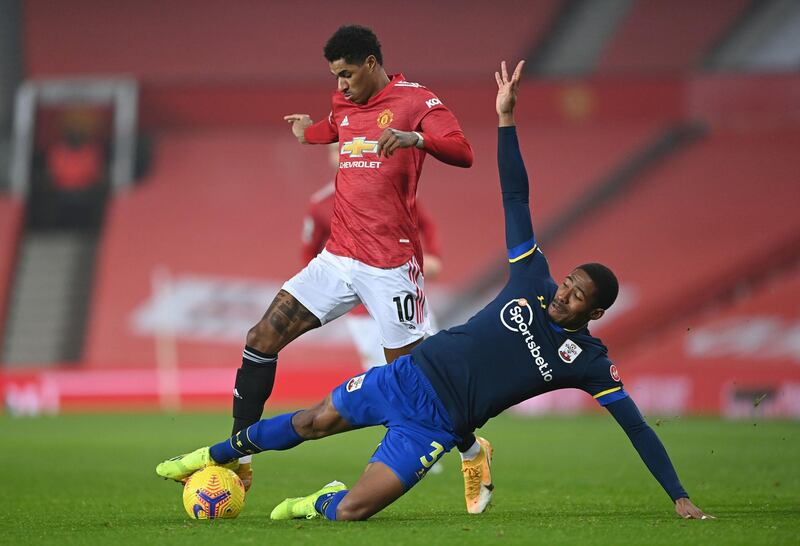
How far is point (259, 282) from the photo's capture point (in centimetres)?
2366

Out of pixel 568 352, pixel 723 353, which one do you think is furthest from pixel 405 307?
pixel 723 353

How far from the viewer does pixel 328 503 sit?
20.5 feet

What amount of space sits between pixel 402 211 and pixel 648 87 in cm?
1784

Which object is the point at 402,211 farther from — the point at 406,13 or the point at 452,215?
the point at 406,13

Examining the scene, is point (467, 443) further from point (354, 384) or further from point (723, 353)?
point (723, 353)

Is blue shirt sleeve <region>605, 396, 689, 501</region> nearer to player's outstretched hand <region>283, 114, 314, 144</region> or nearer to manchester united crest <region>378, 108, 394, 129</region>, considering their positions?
manchester united crest <region>378, 108, 394, 129</region>

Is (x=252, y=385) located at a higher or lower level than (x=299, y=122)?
lower

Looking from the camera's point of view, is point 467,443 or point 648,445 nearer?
point 648,445

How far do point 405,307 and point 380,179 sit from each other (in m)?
0.73

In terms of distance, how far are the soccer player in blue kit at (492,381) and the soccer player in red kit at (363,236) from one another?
2.35 ft

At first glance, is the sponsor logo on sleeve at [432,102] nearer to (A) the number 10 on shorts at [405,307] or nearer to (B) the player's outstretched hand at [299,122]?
(B) the player's outstretched hand at [299,122]

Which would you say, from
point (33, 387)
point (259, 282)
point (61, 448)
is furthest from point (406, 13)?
point (61, 448)

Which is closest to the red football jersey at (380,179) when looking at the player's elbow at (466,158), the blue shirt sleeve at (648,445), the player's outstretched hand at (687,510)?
the player's elbow at (466,158)

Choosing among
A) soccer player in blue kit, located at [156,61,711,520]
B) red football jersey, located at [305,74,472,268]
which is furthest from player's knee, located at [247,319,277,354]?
soccer player in blue kit, located at [156,61,711,520]
